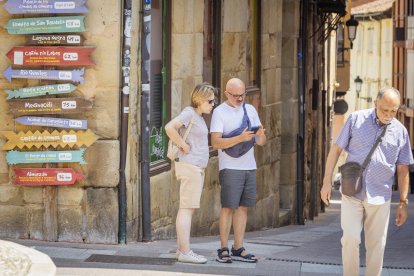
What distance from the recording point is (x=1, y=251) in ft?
30.2

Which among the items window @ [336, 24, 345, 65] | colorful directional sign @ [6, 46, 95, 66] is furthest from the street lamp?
colorful directional sign @ [6, 46, 95, 66]

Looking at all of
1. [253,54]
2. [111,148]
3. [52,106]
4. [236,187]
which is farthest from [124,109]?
[253,54]

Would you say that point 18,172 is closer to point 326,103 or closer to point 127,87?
point 127,87

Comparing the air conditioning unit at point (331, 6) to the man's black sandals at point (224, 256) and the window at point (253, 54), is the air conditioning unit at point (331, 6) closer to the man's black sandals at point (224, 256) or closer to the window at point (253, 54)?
the window at point (253, 54)

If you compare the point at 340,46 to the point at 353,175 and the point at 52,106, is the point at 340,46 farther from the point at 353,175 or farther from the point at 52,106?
the point at 353,175

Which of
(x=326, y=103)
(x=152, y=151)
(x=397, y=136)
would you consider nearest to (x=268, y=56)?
(x=152, y=151)

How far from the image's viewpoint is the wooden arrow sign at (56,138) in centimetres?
1212

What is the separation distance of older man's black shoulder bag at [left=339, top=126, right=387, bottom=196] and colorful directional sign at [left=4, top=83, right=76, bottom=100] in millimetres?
3504

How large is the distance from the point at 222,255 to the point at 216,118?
1.21 meters

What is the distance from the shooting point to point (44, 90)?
12133 millimetres

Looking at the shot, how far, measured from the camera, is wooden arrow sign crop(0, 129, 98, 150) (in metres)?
12.1

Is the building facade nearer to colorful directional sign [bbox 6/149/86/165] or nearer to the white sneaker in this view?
colorful directional sign [bbox 6/149/86/165]

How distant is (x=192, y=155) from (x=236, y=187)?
491 millimetres

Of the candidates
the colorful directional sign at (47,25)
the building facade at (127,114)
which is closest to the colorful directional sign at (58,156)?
the building facade at (127,114)
